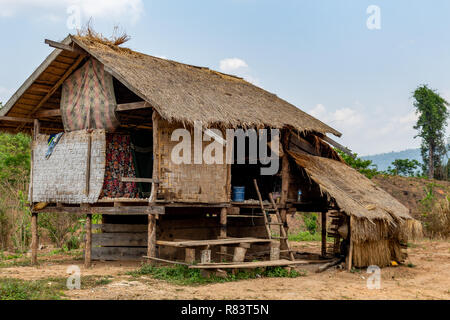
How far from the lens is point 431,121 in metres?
29.8

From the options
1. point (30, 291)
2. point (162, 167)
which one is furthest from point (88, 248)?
point (30, 291)

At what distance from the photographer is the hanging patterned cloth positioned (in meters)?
10.3

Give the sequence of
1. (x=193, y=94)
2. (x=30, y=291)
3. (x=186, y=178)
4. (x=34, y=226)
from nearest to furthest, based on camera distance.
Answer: (x=30, y=291) → (x=186, y=178) → (x=193, y=94) → (x=34, y=226)

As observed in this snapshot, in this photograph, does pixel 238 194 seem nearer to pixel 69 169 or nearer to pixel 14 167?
pixel 69 169

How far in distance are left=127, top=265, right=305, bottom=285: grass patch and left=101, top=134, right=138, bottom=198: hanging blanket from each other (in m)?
2.18

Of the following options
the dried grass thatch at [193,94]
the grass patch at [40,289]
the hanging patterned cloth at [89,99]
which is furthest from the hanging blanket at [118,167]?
the grass patch at [40,289]

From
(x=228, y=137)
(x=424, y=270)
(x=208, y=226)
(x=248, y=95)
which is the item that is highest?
(x=248, y=95)

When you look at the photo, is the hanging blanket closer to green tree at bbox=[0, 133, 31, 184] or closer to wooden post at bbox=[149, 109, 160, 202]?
wooden post at bbox=[149, 109, 160, 202]

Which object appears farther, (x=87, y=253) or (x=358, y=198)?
(x=358, y=198)

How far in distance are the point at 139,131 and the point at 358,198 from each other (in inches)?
211

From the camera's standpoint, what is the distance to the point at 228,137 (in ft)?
35.3

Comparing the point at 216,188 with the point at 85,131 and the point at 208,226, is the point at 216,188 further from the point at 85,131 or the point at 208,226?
the point at 85,131

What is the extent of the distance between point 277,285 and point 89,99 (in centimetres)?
556
